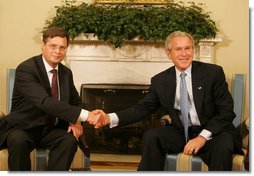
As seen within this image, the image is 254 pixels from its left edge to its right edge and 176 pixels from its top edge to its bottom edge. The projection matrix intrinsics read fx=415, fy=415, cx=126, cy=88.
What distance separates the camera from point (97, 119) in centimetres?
237

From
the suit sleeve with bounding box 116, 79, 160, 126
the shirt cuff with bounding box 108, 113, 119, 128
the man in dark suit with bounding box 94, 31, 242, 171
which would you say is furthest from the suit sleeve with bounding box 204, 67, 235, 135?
the shirt cuff with bounding box 108, 113, 119, 128

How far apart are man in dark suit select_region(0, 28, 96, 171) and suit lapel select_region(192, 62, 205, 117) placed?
1.95 feet

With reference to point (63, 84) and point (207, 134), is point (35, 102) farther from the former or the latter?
point (207, 134)

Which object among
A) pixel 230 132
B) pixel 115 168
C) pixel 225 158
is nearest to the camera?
pixel 225 158

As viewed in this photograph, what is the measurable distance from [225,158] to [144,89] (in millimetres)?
1833

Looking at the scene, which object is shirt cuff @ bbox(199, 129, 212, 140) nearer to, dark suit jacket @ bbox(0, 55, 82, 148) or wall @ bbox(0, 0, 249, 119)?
dark suit jacket @ bbox(0, 55, 82, 148)

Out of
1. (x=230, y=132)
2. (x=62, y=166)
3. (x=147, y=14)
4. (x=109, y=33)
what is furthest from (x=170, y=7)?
(x=62, y=166)

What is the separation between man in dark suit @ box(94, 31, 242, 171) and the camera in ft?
7.13

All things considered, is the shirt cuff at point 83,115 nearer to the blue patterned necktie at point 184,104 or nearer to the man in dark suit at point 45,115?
the man in dark suit at point 45,115

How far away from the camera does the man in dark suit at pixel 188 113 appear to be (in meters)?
2.17

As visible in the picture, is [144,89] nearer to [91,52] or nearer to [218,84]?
[91,52]

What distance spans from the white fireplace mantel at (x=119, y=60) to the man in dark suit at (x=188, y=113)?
1.42 m

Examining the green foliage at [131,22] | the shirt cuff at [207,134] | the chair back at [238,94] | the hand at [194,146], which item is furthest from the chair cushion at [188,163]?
the green foliage at [131,22]

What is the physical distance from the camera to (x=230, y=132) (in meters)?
2.24
